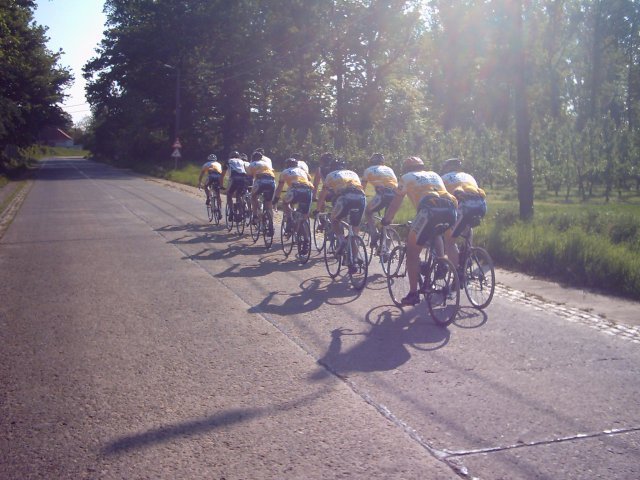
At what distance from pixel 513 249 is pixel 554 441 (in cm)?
823

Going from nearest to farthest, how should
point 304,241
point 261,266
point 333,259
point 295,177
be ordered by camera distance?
point 333,259, point 261,266, point 304,241, point 295,177

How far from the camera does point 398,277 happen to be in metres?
9.66

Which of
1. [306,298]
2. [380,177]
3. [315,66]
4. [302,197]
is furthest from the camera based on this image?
[315,66]

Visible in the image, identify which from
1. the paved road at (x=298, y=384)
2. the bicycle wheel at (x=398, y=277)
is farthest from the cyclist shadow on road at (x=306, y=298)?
the bicycle wheel at (x=398, y=277)

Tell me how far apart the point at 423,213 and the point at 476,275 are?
51.1 inches

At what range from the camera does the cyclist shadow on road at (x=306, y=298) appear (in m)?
9.07

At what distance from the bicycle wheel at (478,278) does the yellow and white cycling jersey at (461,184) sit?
722 millimetres

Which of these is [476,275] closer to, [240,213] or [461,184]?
[461,184]

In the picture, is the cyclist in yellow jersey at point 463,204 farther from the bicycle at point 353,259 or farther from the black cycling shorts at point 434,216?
the bicycle at point 353,259

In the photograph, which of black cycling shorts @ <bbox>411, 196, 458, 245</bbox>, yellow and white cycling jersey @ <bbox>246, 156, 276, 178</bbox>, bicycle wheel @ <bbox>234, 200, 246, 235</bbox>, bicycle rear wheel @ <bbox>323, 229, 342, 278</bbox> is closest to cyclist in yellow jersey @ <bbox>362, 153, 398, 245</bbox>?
bicycle rear wheel @ <bbox>323, 229, 342, 278</bbox>

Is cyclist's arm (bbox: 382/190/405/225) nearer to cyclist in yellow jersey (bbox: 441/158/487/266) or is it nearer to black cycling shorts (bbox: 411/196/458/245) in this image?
cyclist in yellow jersey (bbox: 441/158/487/266)

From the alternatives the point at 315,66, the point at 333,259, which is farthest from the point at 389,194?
the point at 315,66

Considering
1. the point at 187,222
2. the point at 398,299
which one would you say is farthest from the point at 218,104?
the point at 398,299

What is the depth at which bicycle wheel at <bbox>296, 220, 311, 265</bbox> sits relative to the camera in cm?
1267
